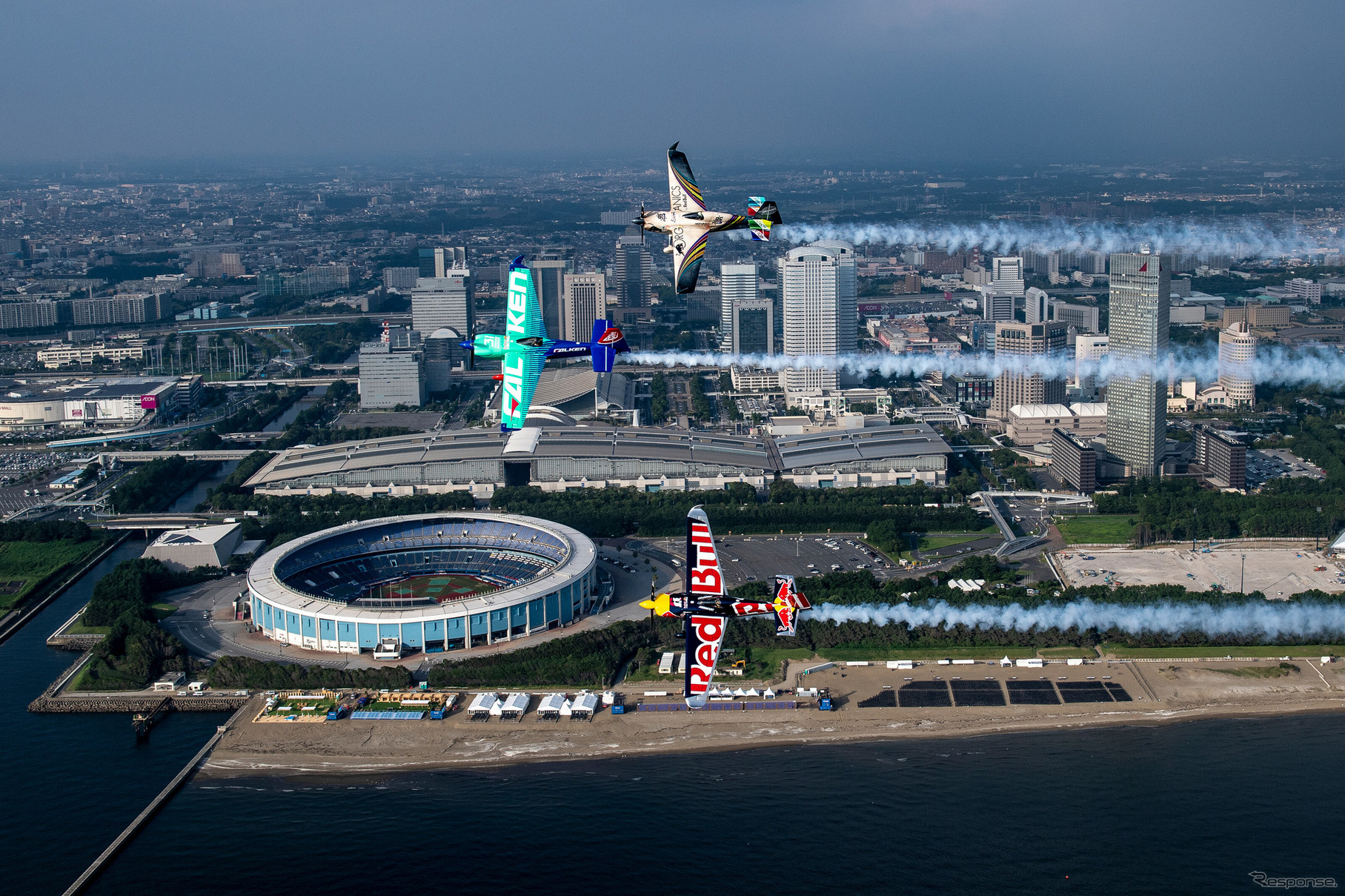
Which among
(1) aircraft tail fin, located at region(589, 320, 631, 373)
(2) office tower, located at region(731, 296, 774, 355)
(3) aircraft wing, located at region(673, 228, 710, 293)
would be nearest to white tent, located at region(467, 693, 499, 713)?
(1) aircraft tail fin, located at region(589, 320, 631, 373)

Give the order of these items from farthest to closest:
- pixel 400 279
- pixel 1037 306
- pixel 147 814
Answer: pixel 400 279, pixel 1037 306, pixel 147 814

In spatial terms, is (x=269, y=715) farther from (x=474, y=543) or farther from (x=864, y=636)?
(x=864, y=636)

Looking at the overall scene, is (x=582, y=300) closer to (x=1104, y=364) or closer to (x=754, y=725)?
(x=1104, y=364)

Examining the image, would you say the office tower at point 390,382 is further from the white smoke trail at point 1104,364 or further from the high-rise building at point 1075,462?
the high-rise building at point 1075,462

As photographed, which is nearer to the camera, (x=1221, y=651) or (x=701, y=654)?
(x=701, y=654)

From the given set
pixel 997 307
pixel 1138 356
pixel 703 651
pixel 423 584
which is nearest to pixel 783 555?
pixel 423 584
